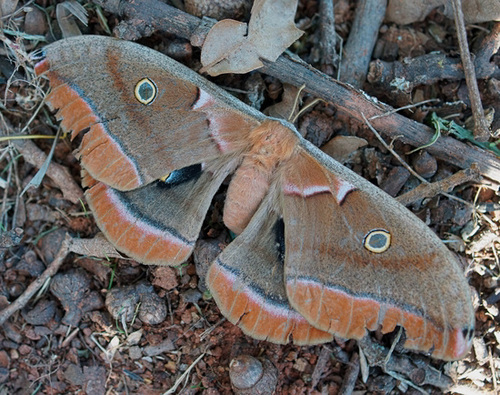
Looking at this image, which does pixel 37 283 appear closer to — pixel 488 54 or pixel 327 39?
pixel 327 39

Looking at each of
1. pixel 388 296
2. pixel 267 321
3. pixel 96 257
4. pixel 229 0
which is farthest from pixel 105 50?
pixel 388 296

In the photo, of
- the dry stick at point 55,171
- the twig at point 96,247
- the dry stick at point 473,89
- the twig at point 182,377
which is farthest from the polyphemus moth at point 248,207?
the dry stick at point 473,89

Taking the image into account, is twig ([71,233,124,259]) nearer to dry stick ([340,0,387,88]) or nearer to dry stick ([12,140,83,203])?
dry stick ([12,140,83,203])

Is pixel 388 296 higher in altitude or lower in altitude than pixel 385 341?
higher

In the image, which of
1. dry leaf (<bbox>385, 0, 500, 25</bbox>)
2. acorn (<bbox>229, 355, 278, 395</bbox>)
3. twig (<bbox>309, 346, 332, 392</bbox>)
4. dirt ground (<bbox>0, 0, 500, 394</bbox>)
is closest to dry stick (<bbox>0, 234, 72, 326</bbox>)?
dirt ground (<bbox>0, 0, 500, 394</bbox>)

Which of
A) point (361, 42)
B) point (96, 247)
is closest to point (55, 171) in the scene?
point (96, 247)

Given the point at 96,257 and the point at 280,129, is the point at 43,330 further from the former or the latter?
the point at 280,129

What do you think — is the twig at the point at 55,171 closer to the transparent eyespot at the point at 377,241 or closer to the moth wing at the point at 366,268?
the moth wing at the point at 366,268
